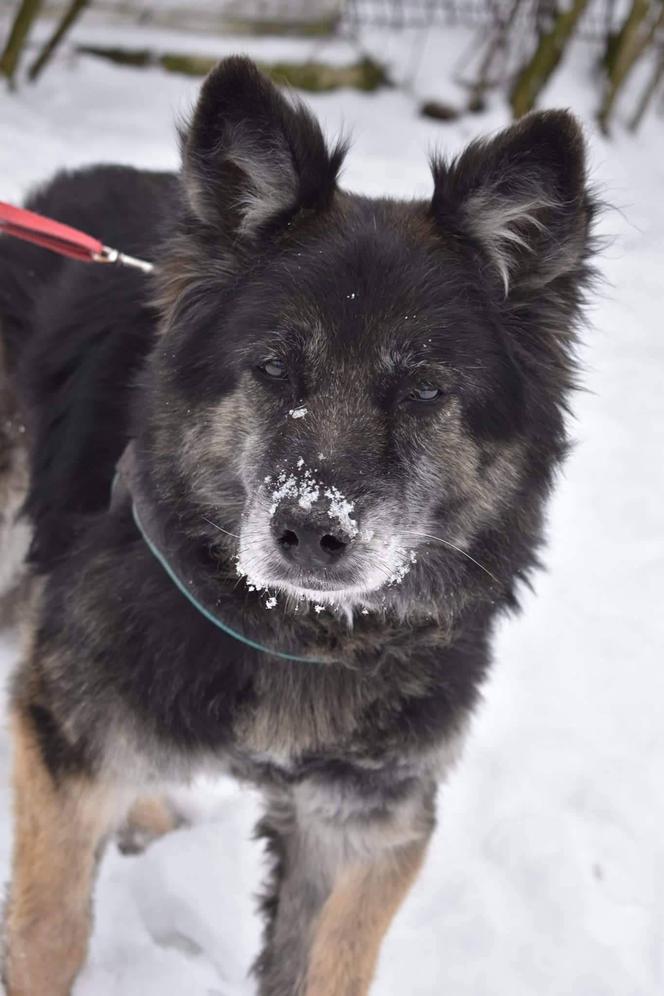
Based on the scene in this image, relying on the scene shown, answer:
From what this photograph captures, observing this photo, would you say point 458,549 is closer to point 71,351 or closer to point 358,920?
point 358,920

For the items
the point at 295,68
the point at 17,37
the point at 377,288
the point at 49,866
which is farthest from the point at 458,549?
the point at 295,68

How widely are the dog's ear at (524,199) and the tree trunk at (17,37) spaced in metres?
5.33

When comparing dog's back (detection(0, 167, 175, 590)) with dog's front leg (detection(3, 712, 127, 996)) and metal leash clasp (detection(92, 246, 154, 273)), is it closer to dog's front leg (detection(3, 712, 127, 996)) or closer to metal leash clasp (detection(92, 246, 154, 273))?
metal leash clasp (detection(92, 246, 154, 273))

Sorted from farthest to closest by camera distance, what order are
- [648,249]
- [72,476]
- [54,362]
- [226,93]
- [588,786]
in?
1. [648,249]
2. [588,786]
3. [54,362]
4. [72,476]
5. [226,93]

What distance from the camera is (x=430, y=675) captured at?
Answer: 8.14 feet

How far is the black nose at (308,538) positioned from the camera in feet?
6.47

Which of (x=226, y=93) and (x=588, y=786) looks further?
Result: (x=588, y=786)

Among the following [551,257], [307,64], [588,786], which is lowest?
[588,786]

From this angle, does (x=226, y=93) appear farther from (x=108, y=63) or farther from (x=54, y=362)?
(x=108, y=63)

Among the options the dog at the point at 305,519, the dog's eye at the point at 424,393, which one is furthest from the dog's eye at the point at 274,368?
the dog's eye at the point at 424,393

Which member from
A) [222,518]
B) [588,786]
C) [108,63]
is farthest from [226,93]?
[108,63]

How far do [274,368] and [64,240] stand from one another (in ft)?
3.50

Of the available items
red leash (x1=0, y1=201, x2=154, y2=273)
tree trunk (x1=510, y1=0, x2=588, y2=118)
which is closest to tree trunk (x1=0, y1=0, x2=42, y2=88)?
tree trunk (x1=510, y1=0, x2=588, y2=118)

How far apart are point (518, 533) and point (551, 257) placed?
0.60m
